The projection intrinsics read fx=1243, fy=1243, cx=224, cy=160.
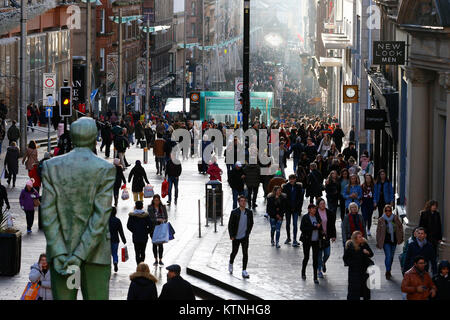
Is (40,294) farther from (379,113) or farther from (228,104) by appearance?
(228,104)

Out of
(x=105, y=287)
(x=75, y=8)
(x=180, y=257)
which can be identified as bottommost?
(x=180, y=257)

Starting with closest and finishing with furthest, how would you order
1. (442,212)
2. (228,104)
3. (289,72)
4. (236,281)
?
(236,281) → (442,212) → (228,104) → (289,72)

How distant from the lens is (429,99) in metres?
24.2

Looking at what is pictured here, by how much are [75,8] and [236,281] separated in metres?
53.3

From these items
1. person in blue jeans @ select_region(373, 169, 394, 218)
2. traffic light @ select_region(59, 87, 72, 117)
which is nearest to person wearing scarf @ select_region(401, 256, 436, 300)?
person in blue jeans @ select_region(373, 169, 394, 218)

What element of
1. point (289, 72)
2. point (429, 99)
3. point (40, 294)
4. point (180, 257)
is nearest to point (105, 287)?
point (40, 294)

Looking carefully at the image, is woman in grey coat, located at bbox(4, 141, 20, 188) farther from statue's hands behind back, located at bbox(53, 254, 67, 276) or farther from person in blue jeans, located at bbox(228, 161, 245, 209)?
statue's hands behind back, located at bbox(53, 254, 67, 276)

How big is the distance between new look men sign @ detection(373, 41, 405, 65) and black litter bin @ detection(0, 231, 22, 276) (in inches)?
407

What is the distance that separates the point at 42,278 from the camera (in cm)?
1552

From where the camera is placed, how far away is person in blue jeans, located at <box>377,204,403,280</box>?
2048cm

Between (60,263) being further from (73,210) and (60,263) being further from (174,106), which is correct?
(174,106)

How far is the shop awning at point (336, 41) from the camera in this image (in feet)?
208

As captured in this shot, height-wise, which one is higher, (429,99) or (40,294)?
(429,99)

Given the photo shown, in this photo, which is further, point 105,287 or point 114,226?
point 114,226
